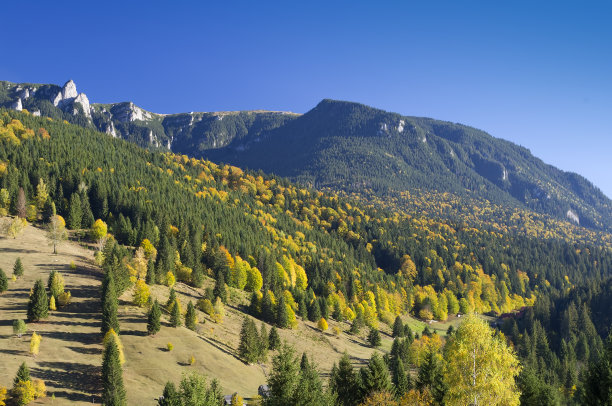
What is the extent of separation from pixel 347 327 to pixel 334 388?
78.9 metres

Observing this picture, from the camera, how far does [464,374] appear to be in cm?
3000

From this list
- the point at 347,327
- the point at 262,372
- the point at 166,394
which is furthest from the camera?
the point at 347,327

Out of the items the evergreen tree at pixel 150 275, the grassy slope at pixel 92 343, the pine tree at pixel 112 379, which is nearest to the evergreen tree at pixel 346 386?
the grassy slope at pixel 92 343

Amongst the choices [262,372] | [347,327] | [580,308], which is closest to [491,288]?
[580,308]

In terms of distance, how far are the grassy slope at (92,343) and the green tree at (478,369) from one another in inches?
1447

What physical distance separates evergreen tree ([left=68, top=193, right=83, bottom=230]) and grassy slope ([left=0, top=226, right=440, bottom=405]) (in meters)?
14.0

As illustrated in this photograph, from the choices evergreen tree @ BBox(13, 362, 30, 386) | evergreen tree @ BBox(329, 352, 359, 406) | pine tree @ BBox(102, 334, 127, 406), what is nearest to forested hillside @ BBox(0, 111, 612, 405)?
evergreen tree @ BBox(329, 352, 359, 406)

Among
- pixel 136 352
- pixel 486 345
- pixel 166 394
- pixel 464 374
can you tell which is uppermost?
pixel 486 345

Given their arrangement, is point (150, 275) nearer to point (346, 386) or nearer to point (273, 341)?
point (273, 341)

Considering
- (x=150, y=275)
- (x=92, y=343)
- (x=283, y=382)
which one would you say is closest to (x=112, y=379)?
(x=92, y=343)

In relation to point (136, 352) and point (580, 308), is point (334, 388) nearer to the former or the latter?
point (136, 352)

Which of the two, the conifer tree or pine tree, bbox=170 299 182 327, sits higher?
pine tree, bbox=170 299 182 327

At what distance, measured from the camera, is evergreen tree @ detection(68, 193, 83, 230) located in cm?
10944

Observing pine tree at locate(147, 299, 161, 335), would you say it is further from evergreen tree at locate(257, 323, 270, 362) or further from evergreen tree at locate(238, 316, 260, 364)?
evergreen tree at locate(257, 323, 270, 362)
